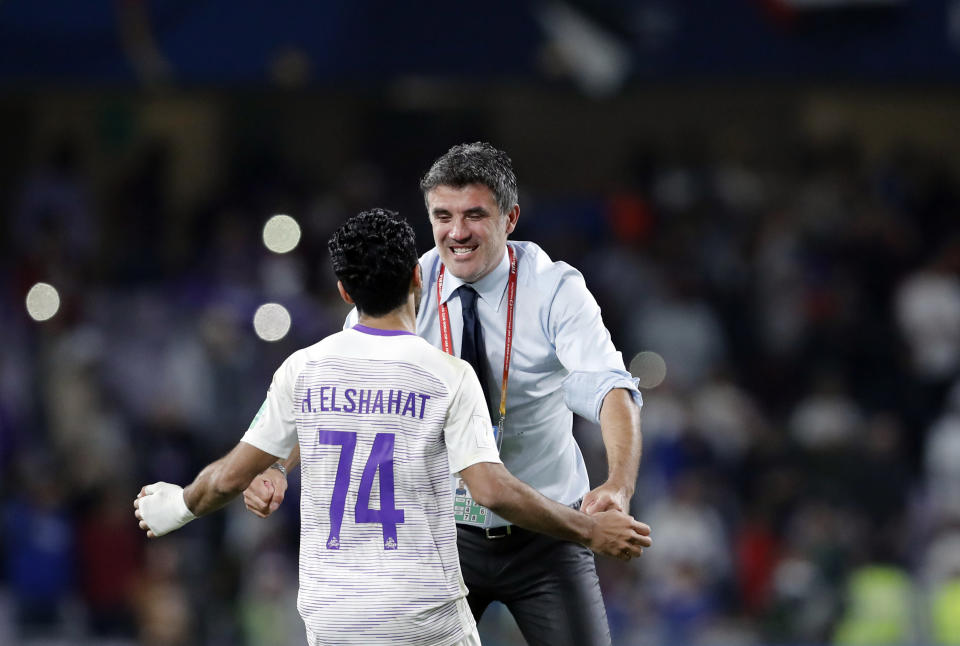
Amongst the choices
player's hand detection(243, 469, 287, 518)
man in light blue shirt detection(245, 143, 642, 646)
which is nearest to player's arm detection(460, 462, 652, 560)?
man in light blue shirt detection(245, 143, 642, 646)

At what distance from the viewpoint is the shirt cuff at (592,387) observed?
398 centimetres

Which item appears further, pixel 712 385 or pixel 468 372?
pixel 712 385

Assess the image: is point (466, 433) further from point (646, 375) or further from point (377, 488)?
point (646, 375)

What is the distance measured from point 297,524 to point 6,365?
2596 millimetres

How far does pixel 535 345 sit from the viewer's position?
4.23 m

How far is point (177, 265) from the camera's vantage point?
427 inches

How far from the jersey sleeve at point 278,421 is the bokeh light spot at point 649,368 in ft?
22.5

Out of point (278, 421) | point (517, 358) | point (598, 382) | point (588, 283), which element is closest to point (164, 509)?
point (278, 421)

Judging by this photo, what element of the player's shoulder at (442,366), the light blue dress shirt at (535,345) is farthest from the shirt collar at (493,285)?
the player's shoulder at (442,366)

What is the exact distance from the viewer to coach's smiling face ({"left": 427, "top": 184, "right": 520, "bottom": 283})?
4.09m

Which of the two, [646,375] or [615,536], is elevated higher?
[646,375]

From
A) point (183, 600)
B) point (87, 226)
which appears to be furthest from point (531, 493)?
point (87, 226)

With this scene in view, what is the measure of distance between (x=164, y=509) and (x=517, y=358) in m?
1.17

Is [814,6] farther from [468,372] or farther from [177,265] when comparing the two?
[468,372]
